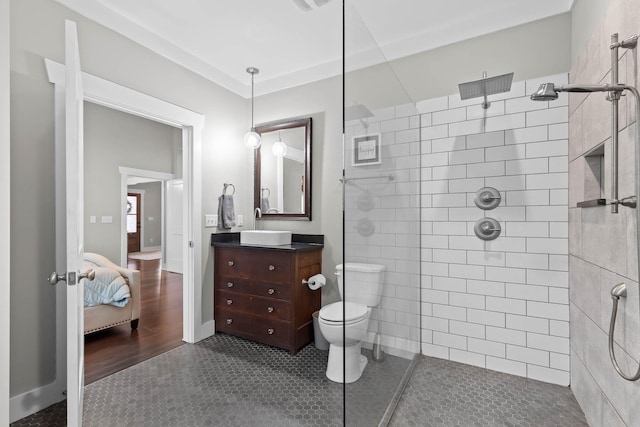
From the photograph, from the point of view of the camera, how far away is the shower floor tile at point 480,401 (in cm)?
164

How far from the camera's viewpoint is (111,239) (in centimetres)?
452

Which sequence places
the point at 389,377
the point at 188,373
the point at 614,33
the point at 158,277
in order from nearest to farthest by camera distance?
the point at 614,33
the point at 389,377
the point at 188,373
the point at 158,277

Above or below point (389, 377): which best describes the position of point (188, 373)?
below

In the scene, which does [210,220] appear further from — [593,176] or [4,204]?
[593,176]

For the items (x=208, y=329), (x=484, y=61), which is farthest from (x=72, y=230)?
(x=484, y=61)

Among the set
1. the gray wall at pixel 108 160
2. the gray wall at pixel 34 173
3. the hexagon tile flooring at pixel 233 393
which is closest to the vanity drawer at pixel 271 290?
the hexagon tile flooring at pixel 233 393

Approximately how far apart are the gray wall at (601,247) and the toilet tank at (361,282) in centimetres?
94

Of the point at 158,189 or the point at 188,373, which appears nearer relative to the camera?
the point at 188,373

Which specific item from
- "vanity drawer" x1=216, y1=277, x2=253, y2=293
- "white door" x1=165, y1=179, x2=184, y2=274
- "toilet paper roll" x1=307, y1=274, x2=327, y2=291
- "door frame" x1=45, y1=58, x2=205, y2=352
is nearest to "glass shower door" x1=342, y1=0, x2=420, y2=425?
"toilet paper roll" x1=307, y1=274, x2=327, y2=291

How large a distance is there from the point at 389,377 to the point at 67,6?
115 inches

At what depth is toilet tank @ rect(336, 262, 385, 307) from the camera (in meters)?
1.19

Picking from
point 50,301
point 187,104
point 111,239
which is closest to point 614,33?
point 187,104

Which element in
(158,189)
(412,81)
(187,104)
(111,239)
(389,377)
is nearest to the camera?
(389,377)

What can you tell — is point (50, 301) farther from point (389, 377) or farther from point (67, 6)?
point (389, 377)
